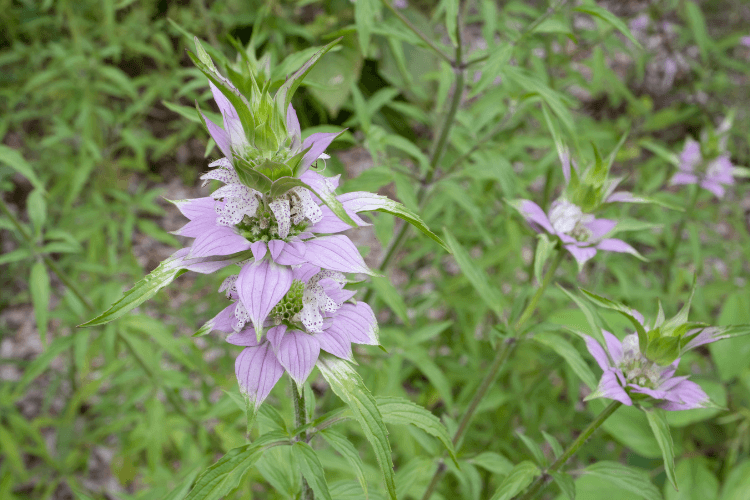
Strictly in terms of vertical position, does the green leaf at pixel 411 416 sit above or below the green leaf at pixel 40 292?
above

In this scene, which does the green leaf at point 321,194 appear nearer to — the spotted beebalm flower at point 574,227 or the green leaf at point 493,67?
the spotted beebalm flower at point 574,227

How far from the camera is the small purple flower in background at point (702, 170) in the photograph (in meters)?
2.44

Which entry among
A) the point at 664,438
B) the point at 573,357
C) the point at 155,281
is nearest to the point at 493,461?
the point at 573,357

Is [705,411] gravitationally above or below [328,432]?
below

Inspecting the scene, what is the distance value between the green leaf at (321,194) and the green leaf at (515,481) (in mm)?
745

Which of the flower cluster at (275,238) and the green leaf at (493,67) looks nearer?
the flower cluster at (275,238)

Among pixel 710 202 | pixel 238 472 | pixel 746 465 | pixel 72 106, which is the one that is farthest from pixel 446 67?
pixel 710 202

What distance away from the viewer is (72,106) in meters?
3.01

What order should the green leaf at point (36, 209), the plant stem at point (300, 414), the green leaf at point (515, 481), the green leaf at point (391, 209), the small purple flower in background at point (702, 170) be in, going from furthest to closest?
the small purple flower in background at point (702, 170), the green leaf at point (36, 209), the green leaf at point (515, 481), the plant stem at point (300, 414), the green leaf at point (391, 209)

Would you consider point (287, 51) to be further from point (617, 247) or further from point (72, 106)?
point (617, 247)

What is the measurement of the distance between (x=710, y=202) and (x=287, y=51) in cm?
394

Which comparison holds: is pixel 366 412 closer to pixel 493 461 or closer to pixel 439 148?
pixel 493 461

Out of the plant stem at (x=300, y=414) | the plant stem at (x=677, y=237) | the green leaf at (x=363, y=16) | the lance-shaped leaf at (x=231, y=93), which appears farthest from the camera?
the plant stem at (x=677, y=237)

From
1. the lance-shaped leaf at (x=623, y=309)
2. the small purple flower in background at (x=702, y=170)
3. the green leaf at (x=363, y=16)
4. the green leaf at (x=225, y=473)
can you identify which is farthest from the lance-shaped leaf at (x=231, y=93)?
the small purple flower in background at (x=702, y=170)
